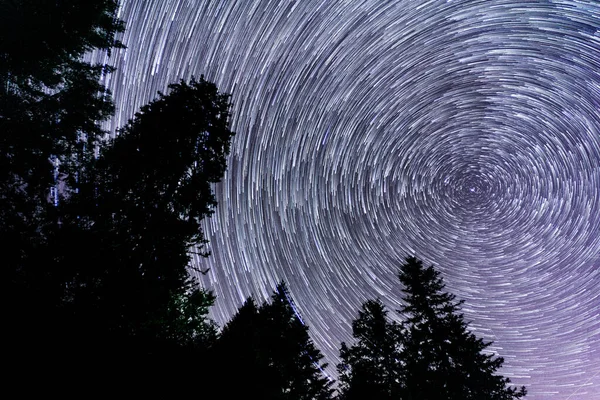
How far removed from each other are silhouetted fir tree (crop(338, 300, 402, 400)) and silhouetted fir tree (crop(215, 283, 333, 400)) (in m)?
1.85

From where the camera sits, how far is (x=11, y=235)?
6.58 m

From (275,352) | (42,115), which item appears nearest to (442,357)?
(275,352)

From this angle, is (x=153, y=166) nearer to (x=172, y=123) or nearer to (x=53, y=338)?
(x=172, y=123)

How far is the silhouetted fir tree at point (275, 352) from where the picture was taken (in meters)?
7.29

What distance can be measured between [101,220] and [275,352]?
10.1 meters

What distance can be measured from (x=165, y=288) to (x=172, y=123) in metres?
5.47

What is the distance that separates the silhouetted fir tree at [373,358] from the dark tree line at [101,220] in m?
0.16

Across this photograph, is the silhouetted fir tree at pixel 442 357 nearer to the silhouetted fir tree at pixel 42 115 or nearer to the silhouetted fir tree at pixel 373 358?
the silhouetted fir tree at pixel 373 358

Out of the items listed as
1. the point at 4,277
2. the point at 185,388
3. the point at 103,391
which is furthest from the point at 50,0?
the point at 185,388

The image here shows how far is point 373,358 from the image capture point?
47.7 ft

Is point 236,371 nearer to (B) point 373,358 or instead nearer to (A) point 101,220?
(A) point 101,220

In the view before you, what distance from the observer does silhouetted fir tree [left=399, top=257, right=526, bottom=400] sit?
12.2m

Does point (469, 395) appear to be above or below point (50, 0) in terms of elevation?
below

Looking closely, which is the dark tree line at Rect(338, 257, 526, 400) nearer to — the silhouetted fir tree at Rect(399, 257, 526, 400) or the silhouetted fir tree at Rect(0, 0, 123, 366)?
the silhouetted fir tree at Rect(399, 257, 526, 400)
